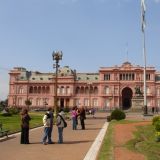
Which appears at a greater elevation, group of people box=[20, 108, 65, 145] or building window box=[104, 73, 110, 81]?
building window box=[104, 73, 110, 81]

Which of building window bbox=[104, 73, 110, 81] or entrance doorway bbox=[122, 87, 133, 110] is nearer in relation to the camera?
building window bbox=[104, 73, 110, 81]

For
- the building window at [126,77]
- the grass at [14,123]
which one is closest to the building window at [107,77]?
the building window at [126,77]

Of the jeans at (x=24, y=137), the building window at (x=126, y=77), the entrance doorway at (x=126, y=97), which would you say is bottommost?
the jeans at (x=24, y=137)

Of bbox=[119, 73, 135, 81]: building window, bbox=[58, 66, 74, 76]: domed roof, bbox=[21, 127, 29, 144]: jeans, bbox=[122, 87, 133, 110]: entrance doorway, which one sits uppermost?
bbox=[58, 66, 74, 76]: domed roof

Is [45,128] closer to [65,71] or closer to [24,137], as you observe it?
[24,137]

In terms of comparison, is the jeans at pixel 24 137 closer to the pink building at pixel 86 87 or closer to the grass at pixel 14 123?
the grass at pixel 14 123

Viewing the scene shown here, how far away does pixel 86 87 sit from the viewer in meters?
124

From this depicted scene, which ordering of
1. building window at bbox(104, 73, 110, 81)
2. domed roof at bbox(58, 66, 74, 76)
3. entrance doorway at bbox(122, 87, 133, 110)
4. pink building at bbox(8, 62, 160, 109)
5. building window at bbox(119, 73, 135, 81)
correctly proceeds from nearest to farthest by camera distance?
1. pink building at bbox(8, 62, 160, 109)
2. building window at bbox(119, 73, 135, 81)
3. building window at bbox(104, 73, 110, 81)
4. entrance doorway at bbox(122, 87, 133, 110)
5. domed roof at bbox(58, 66, 74, 76)

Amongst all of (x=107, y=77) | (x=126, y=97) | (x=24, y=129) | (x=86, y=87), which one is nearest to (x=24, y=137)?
(x=24, y=129)

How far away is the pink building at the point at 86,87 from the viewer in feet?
377

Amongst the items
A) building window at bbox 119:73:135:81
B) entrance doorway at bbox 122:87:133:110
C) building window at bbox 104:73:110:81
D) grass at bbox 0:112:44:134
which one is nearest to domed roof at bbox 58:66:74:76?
building window at bbox 104:73:110:81

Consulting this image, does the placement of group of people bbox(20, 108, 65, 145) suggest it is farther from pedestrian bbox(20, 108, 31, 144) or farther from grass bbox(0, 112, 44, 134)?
grass bbox(0, 112, 44, 134)

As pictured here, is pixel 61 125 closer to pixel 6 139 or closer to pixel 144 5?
pixel 6 139

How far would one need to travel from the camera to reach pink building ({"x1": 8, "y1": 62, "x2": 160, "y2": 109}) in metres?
115
